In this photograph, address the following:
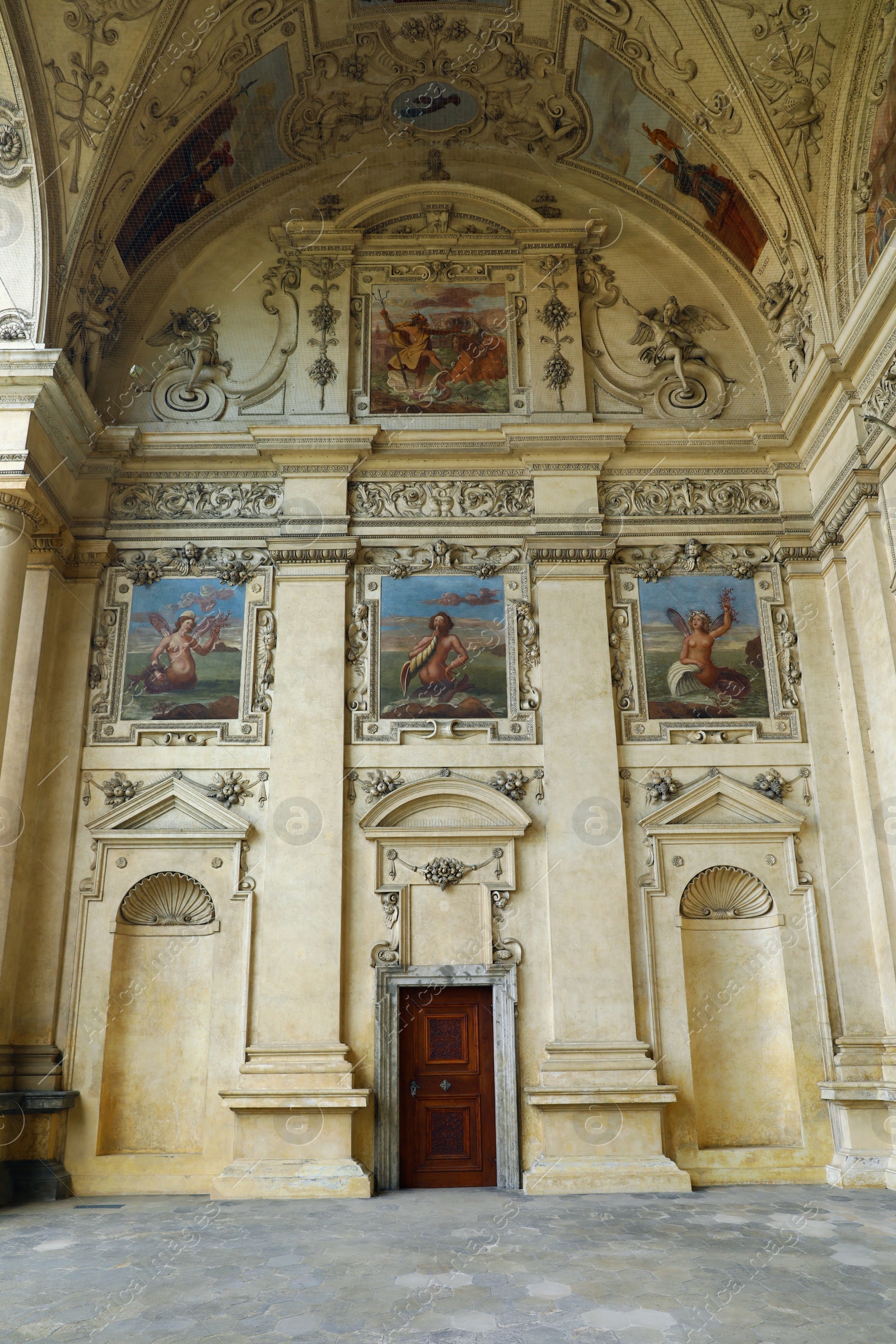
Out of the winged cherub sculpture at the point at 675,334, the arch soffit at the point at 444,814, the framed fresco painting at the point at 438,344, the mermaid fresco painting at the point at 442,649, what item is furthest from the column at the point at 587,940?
the winged cherub sculpture at the point at 675,334

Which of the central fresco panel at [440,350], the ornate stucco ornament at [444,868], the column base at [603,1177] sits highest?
the central fresco panel at [440,350]

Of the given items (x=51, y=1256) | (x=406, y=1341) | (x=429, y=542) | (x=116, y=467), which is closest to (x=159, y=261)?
(x=116, y=467)

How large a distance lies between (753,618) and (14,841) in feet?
29.3

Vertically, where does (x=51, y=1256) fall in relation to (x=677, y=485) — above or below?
below

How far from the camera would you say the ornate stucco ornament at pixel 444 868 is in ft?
38.3

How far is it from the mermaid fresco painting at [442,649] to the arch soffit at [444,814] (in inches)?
35.4

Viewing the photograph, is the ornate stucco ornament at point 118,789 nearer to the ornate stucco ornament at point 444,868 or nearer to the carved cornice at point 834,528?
the ornate stucco ornament at point 444,868

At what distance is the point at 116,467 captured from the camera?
522 inches

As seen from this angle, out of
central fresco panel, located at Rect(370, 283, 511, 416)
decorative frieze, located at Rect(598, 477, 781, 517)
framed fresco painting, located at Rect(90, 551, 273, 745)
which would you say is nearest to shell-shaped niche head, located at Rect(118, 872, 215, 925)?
framed fresco painting, located at Rect(90, 551, 273, 745)

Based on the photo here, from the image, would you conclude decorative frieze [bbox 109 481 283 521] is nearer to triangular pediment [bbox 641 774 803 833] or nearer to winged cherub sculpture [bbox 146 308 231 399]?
winged cherub sculpture [bbox 146 308 231 399]

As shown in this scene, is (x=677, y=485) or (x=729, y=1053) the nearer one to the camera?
(x=729, y=1053)

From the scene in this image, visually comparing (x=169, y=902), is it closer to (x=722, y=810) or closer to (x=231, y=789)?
(x=231, y=789)

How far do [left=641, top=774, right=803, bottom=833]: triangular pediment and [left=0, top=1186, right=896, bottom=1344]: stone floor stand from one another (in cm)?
377

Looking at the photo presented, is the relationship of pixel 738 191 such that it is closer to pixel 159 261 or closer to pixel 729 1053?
pixel 159 261
